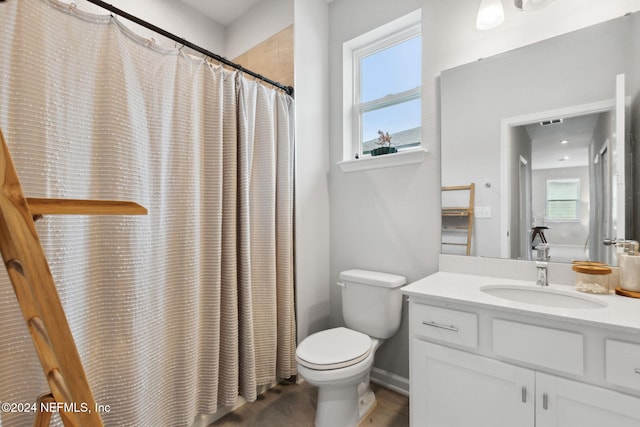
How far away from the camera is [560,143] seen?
1.42 meters

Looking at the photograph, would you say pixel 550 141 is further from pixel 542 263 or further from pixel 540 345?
pixel 540 345

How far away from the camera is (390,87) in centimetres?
214

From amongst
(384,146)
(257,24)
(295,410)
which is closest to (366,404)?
(295,410)

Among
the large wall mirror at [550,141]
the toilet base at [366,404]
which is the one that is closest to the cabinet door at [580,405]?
the large wall mirror at [550,141]

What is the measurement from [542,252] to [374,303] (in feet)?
3.01

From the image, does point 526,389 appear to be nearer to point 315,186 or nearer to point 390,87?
point 315,186

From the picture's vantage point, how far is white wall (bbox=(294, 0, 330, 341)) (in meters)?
2.04

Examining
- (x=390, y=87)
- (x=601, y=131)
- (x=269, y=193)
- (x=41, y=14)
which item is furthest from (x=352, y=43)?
(x=41, y=14)

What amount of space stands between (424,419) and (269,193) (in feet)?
4.60

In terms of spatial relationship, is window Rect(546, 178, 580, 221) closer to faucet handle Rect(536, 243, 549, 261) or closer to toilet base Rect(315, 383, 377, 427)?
faucet handle Rect(536, 243, 549, 261)

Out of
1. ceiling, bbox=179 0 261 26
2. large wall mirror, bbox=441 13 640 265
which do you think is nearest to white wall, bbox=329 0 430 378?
large wall mirror, bbox=441 13 640 265

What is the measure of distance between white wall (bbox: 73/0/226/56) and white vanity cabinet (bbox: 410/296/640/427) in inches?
98.5

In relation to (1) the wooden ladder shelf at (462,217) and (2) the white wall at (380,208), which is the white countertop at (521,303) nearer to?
(1) the wooden ladder shelf at (462,217)

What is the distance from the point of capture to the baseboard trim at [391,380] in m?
1.87
